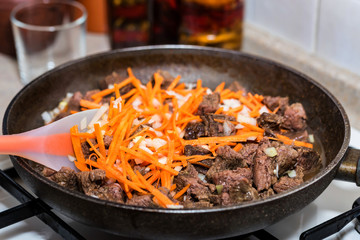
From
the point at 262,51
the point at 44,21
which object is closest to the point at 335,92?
the point at 262,51

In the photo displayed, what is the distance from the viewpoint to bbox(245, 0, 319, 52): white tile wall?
1.80m

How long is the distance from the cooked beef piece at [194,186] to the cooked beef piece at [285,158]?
16cm

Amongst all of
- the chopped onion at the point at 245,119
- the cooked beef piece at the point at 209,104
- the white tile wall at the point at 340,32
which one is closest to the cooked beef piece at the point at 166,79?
the cooked beef piece at the point at 209,104

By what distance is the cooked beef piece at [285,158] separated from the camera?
1.10m

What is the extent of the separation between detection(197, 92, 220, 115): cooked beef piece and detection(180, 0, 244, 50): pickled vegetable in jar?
54 centimetres

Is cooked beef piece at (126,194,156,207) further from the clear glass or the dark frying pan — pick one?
the clear glass

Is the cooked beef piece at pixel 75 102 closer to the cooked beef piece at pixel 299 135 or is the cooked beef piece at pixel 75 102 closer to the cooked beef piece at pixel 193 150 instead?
the cooked beef piece at pixel 193 150

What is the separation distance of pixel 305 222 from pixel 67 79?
0.73m

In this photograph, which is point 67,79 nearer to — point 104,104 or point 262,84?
point 104,104

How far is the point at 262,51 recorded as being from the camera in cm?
197

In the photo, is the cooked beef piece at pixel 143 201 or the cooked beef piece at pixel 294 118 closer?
the cooked beef piece at pixel 143 201

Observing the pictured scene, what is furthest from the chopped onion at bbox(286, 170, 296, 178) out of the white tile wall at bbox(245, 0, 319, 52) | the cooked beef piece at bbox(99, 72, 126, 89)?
the white tile wall at bbox(245, 0, 319, 52)

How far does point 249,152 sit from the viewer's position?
1145 mm

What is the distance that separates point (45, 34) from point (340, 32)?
1031 millimetres
